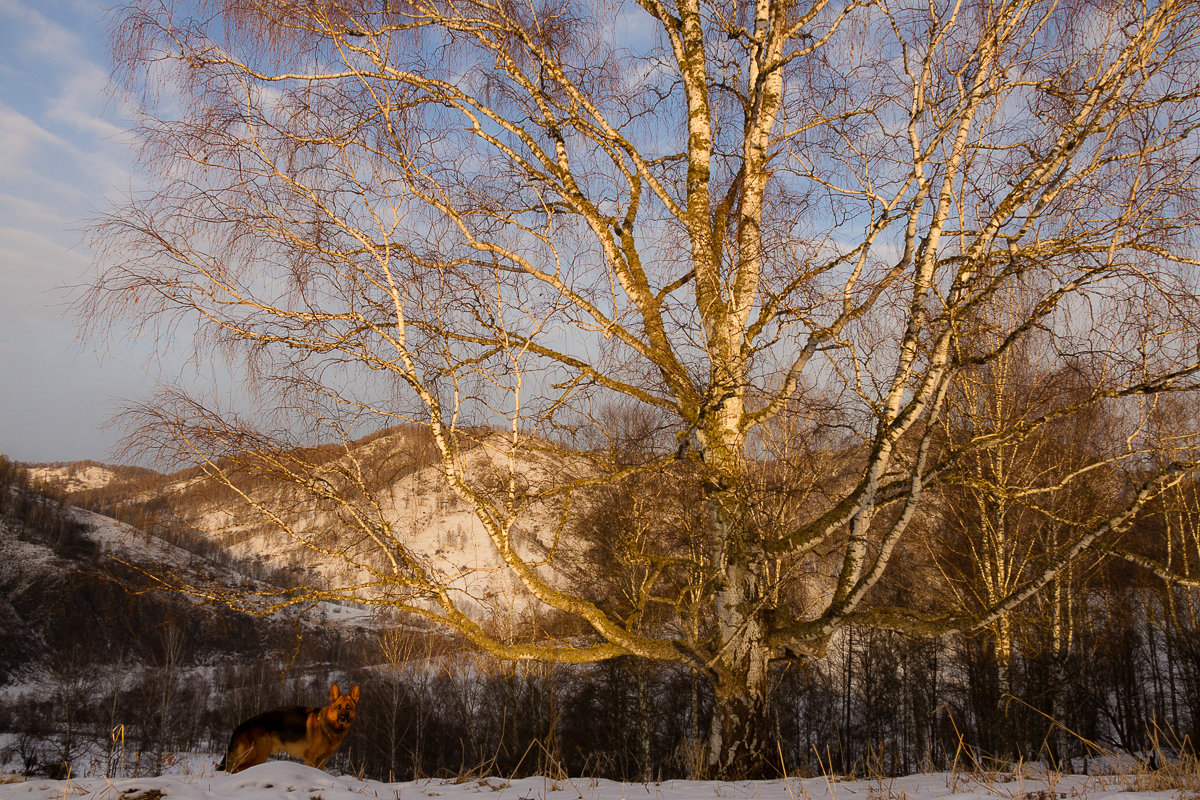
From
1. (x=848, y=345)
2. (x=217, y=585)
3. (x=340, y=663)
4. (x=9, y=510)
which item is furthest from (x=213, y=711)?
(x=848, y=345)

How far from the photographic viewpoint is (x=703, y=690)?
2353cm

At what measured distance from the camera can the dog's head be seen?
15.1 feet

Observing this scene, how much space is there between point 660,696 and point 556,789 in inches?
935

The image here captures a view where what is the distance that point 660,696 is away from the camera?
84.6ft

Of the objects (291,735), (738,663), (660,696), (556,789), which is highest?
(738,663)

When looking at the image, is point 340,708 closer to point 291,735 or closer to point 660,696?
point 291,735

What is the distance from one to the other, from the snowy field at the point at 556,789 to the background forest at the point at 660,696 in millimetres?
186

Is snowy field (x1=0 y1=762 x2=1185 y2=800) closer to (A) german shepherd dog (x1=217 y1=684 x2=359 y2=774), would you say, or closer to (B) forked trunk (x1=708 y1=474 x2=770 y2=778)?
(A) german shepherd dog (x1=217 y1=684 x2=359 y2=774)

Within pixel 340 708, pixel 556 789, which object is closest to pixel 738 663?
pixel 556 789

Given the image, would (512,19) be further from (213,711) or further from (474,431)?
(213,711)

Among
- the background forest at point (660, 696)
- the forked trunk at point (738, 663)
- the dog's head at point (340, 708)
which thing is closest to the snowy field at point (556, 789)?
the background forest at point (660, 696)

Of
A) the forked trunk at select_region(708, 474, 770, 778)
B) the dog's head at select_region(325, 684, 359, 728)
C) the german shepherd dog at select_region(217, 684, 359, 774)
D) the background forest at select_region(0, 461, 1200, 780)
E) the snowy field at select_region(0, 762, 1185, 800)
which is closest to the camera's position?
the snowy field at select_region(0, 762, 1185, 800)

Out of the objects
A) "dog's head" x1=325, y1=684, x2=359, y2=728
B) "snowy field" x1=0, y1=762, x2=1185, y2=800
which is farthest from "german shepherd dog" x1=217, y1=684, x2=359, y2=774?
"snowy field" x1=0, y1=762, x2=1185, y2=800

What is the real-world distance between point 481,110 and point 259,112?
170cm
